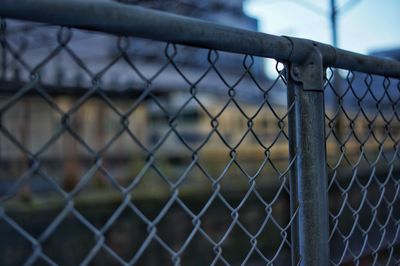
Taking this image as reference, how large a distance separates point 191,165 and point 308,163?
1.20ft

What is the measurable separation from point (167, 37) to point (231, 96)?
0.25 m

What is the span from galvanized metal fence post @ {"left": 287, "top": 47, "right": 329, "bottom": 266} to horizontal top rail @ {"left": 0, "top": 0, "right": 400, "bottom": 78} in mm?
57

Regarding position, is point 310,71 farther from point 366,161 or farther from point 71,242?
point 71,242

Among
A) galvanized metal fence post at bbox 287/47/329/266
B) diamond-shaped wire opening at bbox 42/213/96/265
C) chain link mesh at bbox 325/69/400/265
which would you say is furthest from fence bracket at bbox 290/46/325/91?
diamond-shaped wire opening at bbox 42/213/96/265

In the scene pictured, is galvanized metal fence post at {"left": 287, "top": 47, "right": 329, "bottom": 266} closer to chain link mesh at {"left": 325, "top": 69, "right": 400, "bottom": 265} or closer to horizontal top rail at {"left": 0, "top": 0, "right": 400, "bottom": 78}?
horizontal top rail at {"left": 0, "top": 0, "right": 400, "bottom": 78}

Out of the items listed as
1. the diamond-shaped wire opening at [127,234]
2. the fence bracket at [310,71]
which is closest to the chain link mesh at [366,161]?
the fence bracket at [310,71]

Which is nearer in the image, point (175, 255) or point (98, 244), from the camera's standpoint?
point (98, 244)

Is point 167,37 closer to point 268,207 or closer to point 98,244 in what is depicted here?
point 98,244

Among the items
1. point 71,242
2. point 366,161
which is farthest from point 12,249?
point 366,161

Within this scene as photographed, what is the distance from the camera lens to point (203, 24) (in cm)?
88

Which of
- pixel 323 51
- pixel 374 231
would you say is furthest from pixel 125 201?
pixel 374 231

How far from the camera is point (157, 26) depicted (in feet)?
2.63

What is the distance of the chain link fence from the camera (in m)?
0.80

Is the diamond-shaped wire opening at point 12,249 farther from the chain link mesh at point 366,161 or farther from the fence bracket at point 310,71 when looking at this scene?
the fence bracket at point 310,71
